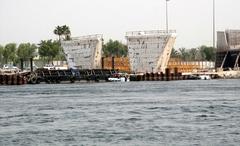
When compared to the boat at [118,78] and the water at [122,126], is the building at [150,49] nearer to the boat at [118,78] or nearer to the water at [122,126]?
the boat at [118,78]

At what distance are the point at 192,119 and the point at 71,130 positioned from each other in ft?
32.9

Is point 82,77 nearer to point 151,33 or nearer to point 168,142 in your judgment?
point 151,33

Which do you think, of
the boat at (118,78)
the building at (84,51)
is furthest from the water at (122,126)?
the building at (84,51)

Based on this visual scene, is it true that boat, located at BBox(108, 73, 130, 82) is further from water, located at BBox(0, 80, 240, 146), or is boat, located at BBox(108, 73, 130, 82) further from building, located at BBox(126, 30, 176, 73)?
water, located at BBox(0, 80, 240, 146)

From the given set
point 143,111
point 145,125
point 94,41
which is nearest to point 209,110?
point 143,111

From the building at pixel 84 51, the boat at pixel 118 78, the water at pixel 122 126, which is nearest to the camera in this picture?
the water at pixel 122 126

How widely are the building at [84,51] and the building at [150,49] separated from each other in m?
11.7

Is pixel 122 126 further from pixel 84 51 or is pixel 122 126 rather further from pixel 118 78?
pixel 84 51

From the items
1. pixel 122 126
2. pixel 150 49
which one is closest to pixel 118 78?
pixel 150 49

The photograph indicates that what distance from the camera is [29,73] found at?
6604 inches

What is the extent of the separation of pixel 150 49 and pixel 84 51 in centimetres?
2238

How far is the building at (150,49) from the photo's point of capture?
175 m

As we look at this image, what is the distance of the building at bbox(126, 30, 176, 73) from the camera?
574 feet

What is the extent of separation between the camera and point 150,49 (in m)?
178
